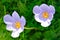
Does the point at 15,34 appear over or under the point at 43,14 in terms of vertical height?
under

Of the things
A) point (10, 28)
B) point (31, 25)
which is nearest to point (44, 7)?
point (31, 25)

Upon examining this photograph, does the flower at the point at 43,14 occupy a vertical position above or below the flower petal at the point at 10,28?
above

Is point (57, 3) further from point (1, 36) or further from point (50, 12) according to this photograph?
point (1, 36)

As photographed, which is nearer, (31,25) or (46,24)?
(46,24)

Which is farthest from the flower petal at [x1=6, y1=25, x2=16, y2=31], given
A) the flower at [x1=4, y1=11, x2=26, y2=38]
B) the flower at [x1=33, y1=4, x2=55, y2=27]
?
the flower at [x1=33, y1=4, x2=55, y2=27]

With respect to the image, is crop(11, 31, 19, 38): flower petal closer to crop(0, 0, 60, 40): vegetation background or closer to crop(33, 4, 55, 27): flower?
crop(0, 0, 60, 40): vegetation background

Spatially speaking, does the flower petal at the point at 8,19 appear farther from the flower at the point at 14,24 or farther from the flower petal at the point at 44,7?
the flower petal at the point at 44,7

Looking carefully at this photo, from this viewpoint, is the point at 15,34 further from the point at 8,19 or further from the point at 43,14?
the point at 43,14

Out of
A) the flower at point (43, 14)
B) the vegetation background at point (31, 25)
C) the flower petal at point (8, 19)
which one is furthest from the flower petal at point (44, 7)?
the flower petal at point (8, 19)

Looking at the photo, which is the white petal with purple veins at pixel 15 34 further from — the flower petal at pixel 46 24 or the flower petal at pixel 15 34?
the flower petal at pixel 46 24

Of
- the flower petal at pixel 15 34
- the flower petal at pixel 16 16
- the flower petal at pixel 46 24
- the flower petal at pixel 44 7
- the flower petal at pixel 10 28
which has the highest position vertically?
the flower petal at pixel 44 7
